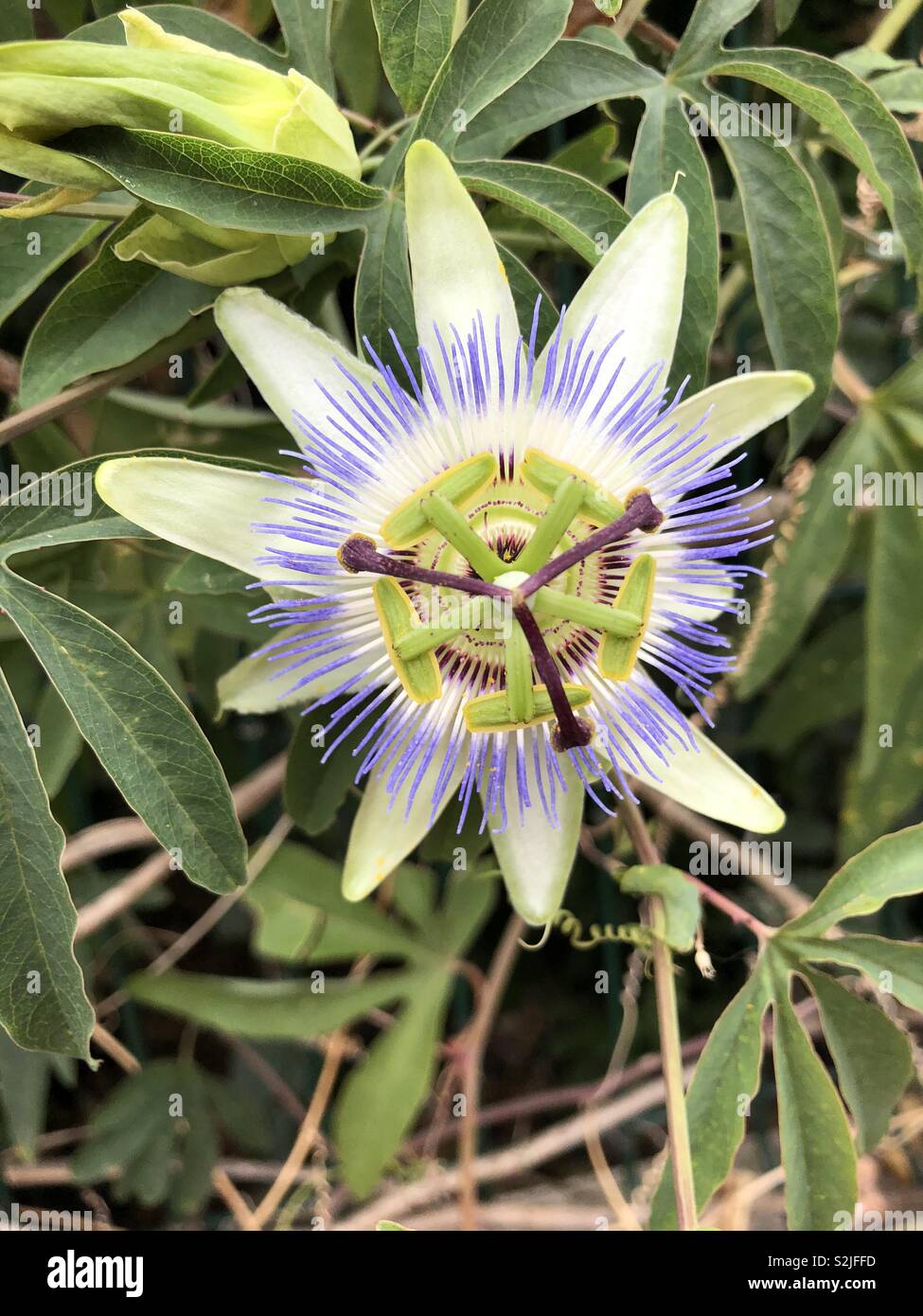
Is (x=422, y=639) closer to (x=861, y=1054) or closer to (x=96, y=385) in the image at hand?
(x=96, y=385)

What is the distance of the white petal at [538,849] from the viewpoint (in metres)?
1.10

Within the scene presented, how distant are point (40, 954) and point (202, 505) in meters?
0.38

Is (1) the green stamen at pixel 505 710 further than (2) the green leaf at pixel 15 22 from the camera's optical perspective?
No

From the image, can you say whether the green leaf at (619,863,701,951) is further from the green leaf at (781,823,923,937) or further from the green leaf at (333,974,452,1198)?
the green leaf at (333,974,452,1198)

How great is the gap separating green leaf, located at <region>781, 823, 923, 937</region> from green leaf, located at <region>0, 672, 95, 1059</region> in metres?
0.67

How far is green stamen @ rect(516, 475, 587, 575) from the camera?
958mm

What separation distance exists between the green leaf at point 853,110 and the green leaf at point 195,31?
16.2 inches

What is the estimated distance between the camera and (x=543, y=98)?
1046 millimetres

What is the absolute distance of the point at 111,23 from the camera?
3.49 ft

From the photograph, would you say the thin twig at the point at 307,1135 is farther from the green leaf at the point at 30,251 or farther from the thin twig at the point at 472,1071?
the green leaf at the point at 30,251

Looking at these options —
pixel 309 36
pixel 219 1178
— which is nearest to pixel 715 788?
pixel 309 36

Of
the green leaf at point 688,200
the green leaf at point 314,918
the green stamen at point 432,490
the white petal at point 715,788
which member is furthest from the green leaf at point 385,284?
the green leaf at point 314,918
